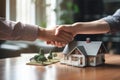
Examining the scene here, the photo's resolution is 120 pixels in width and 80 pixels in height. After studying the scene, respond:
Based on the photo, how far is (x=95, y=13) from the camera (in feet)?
13.4

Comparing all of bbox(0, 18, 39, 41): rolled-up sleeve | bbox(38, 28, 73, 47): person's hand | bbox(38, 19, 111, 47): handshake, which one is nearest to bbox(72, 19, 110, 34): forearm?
bbox(38, 19, 111, 47): handshake

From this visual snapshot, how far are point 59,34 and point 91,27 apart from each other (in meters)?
0.18

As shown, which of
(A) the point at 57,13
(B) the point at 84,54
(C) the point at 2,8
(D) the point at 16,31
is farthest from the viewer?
(A) the point at 57,13

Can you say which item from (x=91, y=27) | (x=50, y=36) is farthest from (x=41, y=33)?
(x=91, y=27)

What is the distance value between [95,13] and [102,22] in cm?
262

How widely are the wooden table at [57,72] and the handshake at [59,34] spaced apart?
7.2 inches

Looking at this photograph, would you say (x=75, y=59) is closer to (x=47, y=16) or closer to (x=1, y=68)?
(x=1, y=68)

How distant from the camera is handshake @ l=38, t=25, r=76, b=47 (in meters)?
1.44

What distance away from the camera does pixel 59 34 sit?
1465 millimetres

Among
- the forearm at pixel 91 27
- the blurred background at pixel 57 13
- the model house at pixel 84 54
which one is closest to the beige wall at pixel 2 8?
the blurred background at pixel 57 13

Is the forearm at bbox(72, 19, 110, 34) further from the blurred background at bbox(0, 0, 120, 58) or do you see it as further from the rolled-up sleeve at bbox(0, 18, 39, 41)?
the blurred background at bbox(0, 0, 120, 58)

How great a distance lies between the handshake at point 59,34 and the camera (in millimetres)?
1442

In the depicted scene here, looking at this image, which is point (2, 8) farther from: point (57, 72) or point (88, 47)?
point (57, 72)

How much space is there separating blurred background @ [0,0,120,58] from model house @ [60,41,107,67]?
1.87 m
